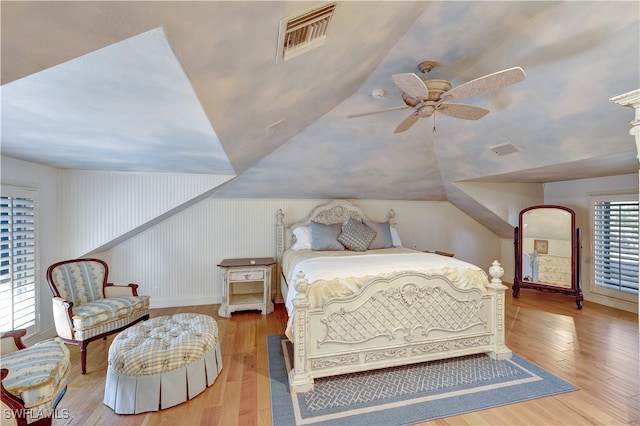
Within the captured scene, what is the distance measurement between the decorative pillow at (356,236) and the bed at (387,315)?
1107 millimetres

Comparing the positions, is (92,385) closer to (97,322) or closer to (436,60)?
(97,322)

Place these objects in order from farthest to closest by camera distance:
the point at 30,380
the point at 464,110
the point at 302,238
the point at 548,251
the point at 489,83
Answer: the point at 548,251
the point at 302,238
the point at 464,110
the point at 489,83
the point at 30,380

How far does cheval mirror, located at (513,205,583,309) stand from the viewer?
4078mm

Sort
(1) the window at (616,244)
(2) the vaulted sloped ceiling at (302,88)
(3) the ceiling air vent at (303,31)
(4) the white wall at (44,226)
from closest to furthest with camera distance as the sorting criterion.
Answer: (2) the vaulted sloped ceiling at (302,88) → (3) the ceiling air vent at (303,31) → (4) the white wall at (44,226) → (1) the window at (616,244)

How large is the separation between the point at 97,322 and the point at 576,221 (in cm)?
650

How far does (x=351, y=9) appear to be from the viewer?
137 centimetres

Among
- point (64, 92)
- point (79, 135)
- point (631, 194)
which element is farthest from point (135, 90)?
point (631, 194)

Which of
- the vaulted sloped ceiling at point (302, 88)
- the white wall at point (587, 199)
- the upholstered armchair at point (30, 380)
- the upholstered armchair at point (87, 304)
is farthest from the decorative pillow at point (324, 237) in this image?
the white wall at point (587, 199)

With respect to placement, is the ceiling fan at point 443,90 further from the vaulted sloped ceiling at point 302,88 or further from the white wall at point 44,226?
the white wall at point 44,226

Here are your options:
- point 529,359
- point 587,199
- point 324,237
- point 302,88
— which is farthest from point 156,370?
point 587,199

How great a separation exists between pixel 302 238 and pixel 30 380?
2.96 metres

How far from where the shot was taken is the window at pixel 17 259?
2357 millimetres

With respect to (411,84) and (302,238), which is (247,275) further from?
(411,84)

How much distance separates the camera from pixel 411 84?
71.2 inches
